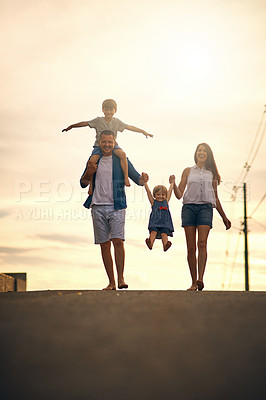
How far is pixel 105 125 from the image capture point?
32.8ft

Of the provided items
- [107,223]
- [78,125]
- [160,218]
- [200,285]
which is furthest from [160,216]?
[78,125]

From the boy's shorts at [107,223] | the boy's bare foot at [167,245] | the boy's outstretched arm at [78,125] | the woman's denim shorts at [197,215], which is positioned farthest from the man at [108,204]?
the boy's bare foot at [167,245]

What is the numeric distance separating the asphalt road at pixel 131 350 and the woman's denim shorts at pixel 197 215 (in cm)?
373

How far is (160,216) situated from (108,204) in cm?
154

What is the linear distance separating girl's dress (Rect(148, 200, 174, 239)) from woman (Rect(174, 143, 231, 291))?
51cm

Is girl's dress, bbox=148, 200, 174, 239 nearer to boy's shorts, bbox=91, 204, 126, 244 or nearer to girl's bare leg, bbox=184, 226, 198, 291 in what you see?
girl's bare leg, bbox=184, 226, 198, 291

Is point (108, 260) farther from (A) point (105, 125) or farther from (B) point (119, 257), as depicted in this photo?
(A) point (105, 125)

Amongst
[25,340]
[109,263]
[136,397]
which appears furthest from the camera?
[109,263]

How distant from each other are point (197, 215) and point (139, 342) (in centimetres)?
512

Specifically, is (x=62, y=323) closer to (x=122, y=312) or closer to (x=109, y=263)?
(x=122, y=312)

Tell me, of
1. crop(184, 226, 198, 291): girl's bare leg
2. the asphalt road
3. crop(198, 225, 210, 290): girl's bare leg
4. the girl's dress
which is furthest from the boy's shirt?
the asphalt road

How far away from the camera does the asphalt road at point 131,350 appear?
4543 millimetres

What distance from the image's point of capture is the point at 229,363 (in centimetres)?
493

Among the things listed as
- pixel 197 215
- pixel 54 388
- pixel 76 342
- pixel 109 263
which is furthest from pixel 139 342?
pixel 197 215
